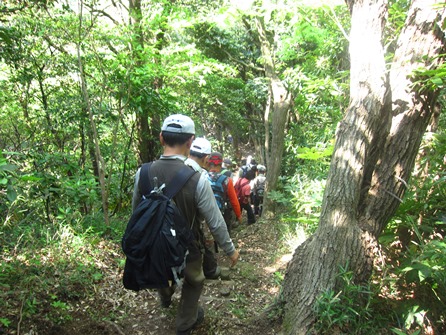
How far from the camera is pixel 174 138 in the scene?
8.95ft

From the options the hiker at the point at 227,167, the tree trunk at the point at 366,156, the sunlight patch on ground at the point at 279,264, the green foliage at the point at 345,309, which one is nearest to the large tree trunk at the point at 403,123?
the tree trunk at the point at 366,156

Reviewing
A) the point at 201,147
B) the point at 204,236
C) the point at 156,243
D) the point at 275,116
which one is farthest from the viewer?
the point at 275,116

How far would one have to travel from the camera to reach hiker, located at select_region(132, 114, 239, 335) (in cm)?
264

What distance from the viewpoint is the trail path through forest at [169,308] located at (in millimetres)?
3082

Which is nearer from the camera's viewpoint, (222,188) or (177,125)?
(177,125)

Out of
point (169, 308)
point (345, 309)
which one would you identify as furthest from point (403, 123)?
point (169, 308)

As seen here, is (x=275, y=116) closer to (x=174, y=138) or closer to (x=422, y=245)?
(x=422, y=245)

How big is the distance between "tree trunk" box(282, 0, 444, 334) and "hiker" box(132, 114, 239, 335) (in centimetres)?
76

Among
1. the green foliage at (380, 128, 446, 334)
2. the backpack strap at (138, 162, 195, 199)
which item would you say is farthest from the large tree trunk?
the backpack strap at (138, 162, 195, 199)

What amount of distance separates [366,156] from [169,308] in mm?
2640

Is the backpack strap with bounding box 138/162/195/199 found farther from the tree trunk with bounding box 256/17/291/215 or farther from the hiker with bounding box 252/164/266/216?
the hiker with bounding box 252/164/266/216

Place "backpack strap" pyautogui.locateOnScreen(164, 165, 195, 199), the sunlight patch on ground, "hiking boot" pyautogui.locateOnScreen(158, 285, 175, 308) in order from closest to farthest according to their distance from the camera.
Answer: "backpack strap" pyautogui.locateOnScreen(164, 165, 195, 199)
"hiking boot" pyautogui.locateOnScreen(158, 285, 175, 308)
the sunlight patch on ground

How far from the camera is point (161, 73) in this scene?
243 inches

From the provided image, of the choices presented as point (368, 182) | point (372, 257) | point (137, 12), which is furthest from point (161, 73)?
point (372, 257)
